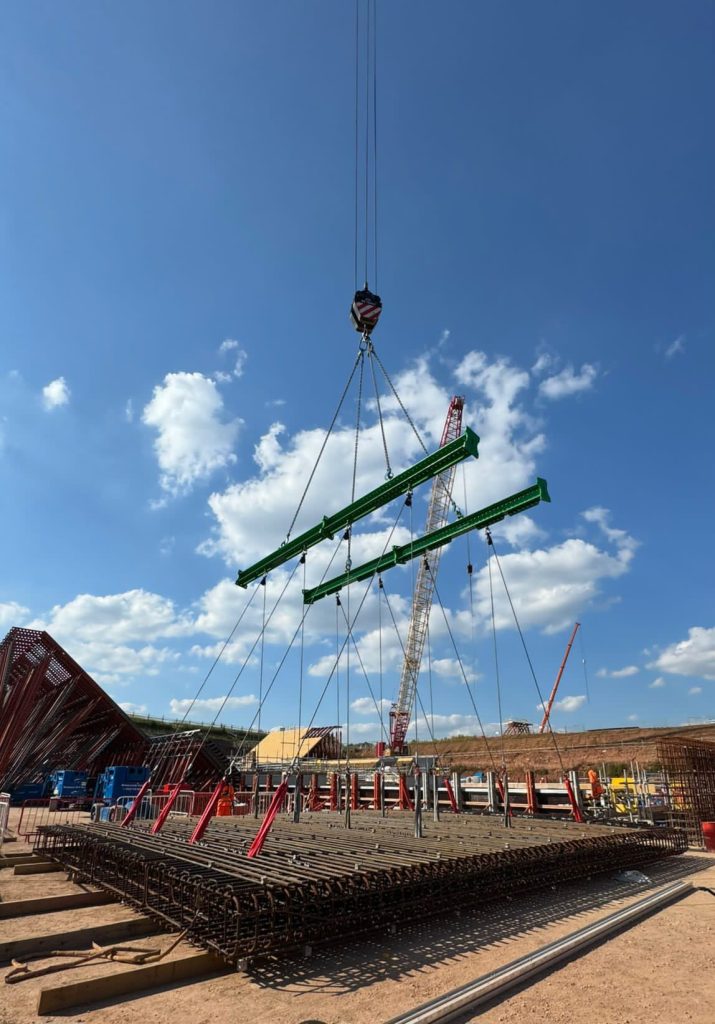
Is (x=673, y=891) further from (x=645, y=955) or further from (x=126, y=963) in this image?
(x=126, y=963)

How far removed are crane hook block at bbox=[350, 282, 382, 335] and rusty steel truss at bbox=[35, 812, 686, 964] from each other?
15.5 m

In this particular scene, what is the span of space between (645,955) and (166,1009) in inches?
243

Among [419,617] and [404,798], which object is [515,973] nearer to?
[404,798]

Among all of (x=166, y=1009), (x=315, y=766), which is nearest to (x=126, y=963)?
(x=166, y=1009)

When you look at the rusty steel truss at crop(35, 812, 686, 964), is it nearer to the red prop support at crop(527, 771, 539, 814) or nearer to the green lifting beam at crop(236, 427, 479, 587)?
the red prop support at crop(527, 771, 539, 814)

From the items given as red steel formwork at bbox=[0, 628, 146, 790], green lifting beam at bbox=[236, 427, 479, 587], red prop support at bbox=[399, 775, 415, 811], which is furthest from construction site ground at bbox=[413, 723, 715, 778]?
green lifting beam at bbox=[236, 427, 479, 587]

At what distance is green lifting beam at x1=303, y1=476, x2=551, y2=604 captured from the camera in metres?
18.0

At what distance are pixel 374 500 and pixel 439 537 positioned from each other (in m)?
2.96

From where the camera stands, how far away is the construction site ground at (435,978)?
6090 millimetres

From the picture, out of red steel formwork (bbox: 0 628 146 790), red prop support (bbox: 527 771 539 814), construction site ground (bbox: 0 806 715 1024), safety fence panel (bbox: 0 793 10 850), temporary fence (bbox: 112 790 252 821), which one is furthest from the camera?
red steel formwork (bbox: 0 628 146 790)

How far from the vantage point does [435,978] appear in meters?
6.98

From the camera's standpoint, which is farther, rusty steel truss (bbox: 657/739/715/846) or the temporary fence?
the temporary fence

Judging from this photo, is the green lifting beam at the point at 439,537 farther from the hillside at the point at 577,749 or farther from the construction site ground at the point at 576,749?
the construction site ground at the point at 576,749

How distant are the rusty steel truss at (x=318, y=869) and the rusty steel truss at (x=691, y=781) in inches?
227
